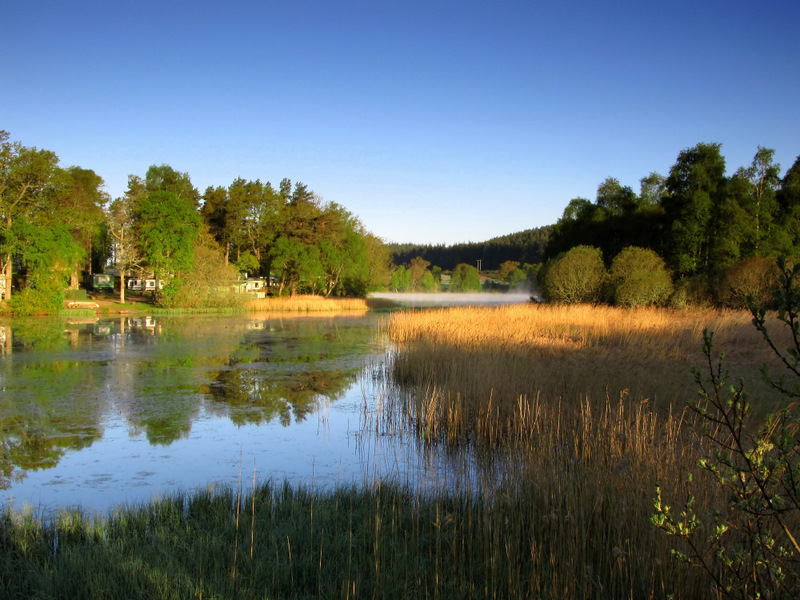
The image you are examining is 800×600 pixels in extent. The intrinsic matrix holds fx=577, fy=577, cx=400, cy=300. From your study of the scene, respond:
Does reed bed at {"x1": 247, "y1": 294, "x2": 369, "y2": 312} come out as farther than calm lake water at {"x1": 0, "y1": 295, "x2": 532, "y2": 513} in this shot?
Yes

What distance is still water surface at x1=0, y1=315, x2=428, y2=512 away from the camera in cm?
537

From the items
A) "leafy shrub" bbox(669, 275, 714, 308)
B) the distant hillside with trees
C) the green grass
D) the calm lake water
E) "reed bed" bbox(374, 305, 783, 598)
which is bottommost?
the calm lake water

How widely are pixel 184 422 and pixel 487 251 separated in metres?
118

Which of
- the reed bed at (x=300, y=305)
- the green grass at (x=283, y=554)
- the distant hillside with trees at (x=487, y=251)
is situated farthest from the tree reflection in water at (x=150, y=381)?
the distant hillside with trees at (x=487, y=251)

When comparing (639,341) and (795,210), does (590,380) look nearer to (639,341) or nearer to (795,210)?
(639,341)

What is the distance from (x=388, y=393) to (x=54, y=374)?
249 inches

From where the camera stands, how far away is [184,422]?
754cm

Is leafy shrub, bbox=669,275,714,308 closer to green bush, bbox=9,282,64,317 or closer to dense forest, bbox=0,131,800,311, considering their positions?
dense forest, bbox=0,131,800,311

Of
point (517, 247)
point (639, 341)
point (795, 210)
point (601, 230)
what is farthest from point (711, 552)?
point (517, 247)

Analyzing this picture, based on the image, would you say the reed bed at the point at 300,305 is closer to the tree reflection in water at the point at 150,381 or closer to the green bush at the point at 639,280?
the tree reflection in water at the point at 150,381

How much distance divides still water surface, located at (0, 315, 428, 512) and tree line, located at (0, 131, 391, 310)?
1223 cm

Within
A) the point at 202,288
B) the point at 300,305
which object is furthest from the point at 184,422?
the point at 300,305

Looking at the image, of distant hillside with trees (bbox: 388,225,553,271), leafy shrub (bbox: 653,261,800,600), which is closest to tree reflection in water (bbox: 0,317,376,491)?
leafy shrub (bbox: 653,261,800,600)

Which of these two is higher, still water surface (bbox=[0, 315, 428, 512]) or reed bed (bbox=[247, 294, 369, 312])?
reed bed (bbox=[247, 294, 369, 312])
